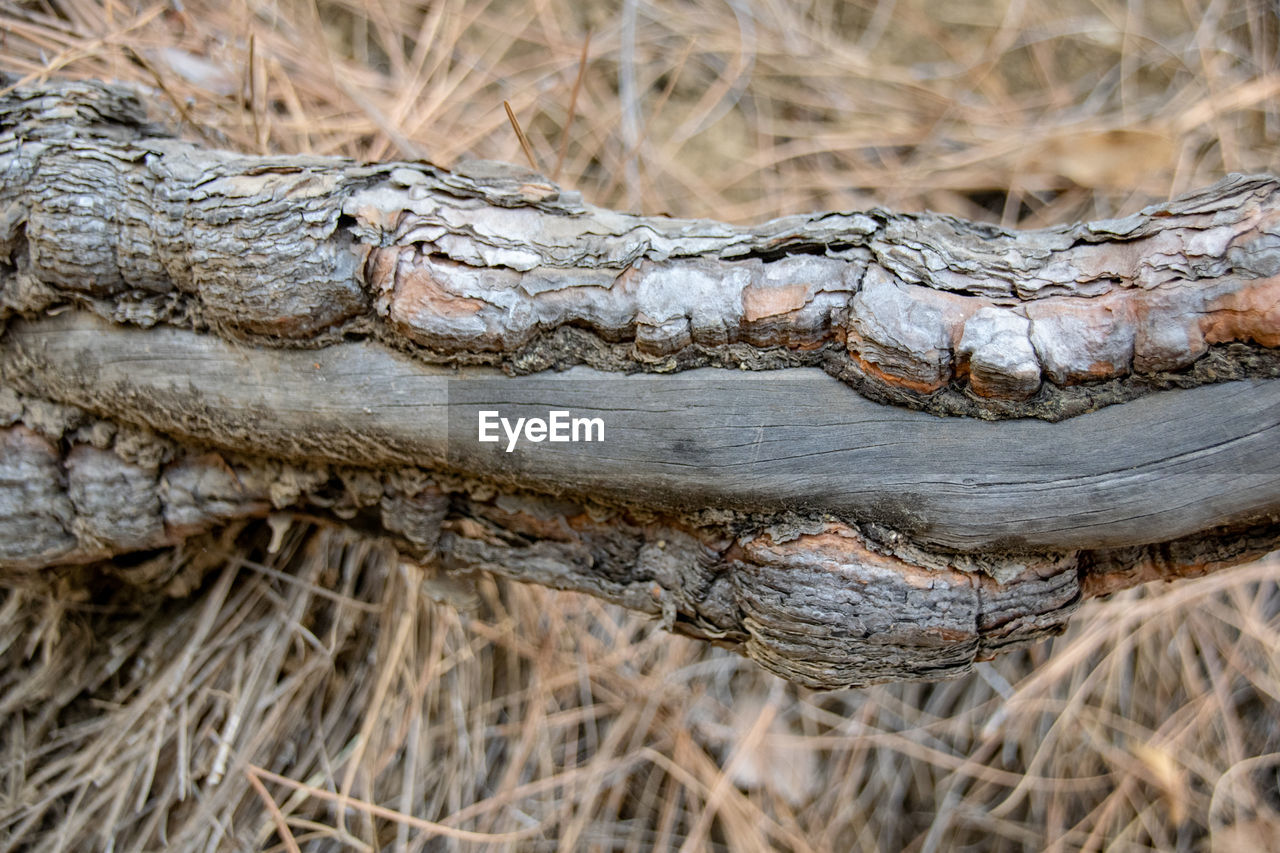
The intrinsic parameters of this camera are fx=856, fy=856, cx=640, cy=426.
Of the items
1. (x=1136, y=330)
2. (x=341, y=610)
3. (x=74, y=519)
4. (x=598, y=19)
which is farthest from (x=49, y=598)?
(x=598, y=19)

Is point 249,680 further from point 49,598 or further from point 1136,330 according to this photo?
point 1136,330

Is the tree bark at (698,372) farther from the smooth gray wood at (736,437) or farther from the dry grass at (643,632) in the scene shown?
the dry grass at (643,632)

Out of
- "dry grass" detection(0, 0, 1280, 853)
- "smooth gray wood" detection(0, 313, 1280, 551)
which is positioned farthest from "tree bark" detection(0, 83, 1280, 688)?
"dry grass" detection(0, 0, 1280, 853)

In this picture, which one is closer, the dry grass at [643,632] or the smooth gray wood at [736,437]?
the smooth gray wood at [736,437]

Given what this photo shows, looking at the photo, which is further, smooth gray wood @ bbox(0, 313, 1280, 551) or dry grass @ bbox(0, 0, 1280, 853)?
dry grass @ bbox(0, 0, 1280, 853)

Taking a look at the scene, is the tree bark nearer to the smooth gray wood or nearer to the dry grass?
the smooth gray wood

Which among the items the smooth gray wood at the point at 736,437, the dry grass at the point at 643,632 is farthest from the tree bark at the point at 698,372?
the dry grass at the point at 643,632

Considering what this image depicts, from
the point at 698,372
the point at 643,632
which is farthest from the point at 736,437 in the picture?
the point at 643,632
